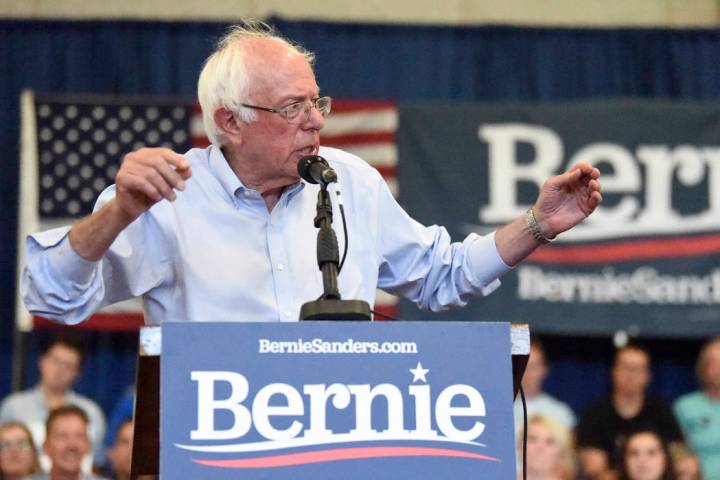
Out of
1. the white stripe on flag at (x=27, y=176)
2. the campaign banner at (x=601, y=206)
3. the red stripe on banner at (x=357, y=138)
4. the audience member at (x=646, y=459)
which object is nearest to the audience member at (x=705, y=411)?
the campaign banner at (x=601, y=206)

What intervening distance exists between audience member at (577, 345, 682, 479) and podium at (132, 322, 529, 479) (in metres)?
4.67

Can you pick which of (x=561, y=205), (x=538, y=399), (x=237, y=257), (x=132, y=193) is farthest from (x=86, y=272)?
(x=538, y=399)

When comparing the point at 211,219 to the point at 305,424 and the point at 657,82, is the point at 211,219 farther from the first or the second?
the point at 657,82

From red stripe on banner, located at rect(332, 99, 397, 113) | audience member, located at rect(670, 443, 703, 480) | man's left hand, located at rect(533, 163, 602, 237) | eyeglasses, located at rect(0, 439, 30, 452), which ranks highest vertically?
red stripe on banner, located at rect(332, 99, 397, 113)

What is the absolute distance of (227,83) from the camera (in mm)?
3016

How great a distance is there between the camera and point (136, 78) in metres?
8.10

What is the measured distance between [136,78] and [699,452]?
385cm

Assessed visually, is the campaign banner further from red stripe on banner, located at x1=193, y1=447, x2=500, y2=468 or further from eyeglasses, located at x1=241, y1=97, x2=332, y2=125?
red stripe on banner, located at x1=193, y1=447, x2=500, y2=468

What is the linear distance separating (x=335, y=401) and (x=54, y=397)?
16.4 feet

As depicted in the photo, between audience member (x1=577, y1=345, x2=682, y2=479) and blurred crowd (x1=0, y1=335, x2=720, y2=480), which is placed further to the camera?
audience member (x1=577, y1=345, x2=682, y2=479)

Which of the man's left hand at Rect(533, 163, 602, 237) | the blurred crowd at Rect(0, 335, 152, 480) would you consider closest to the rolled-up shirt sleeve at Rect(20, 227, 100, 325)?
the man's left hand at Rect(533, 163, 602, 237)

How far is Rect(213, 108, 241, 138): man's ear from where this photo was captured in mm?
3027

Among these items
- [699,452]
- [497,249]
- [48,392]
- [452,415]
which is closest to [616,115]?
[699,452]

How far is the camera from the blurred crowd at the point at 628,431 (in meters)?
6.25
